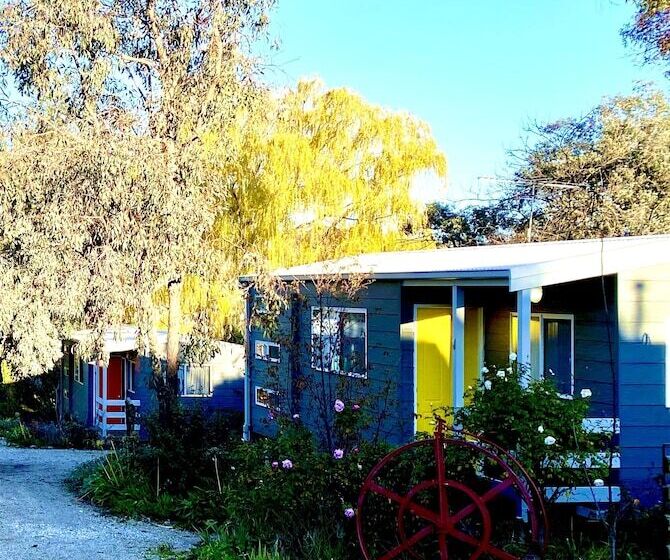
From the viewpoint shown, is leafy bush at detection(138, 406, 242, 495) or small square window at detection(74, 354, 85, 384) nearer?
leafy bush at detection(138, 406, 242, 495)

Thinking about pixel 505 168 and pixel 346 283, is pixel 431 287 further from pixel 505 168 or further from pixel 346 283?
pixel 505 168

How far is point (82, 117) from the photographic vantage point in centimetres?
1265

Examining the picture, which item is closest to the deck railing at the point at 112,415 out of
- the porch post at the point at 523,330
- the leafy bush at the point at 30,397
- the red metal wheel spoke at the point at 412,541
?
the leafy bush at the point at 30,397

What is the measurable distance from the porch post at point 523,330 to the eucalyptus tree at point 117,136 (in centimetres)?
499

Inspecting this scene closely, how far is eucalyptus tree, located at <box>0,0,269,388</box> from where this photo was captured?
12.0 m

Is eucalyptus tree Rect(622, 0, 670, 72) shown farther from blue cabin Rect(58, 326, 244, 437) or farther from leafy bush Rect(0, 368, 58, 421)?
leafy bush Rect(0, 368, 58, 421)

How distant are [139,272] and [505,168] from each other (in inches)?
713

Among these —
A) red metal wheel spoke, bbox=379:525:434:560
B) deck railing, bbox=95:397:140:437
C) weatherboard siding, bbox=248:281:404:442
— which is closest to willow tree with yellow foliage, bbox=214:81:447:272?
deck railing, bbox=95:397:140:437

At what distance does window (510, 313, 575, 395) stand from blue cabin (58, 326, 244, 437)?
11.0 metres

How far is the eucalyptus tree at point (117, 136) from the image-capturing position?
472 inches

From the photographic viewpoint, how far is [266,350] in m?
17.4

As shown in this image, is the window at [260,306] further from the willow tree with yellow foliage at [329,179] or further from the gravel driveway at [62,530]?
the willow tree with yellow foliage at [329,179]

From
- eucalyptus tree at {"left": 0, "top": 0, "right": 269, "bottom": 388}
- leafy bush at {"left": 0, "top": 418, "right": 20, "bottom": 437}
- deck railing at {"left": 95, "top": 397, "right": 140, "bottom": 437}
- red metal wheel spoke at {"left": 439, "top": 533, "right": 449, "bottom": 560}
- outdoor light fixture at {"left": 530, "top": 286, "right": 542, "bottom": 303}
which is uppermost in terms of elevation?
eucalyptus tree at {"left": 0, "top": 0, "right": 269, "bottom": 388}

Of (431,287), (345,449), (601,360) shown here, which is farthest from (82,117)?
(601,360)
